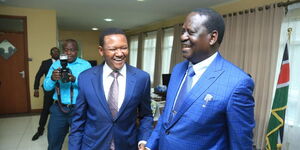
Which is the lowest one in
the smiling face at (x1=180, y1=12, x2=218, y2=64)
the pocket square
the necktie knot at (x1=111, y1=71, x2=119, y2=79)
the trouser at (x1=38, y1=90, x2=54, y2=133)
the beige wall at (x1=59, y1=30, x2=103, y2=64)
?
the trouser at (x1=38, y1=90, x2=54, y2=133)

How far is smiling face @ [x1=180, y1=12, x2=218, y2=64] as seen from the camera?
0.84m

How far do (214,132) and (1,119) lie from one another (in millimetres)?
4817

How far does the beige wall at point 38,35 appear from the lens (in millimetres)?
4574

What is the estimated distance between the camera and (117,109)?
118 centimetres

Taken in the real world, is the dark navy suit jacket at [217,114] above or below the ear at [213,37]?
below

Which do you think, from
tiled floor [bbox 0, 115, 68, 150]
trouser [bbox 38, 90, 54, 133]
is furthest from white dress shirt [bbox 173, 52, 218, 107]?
trouser [bbox 38, 90, 54, 133]

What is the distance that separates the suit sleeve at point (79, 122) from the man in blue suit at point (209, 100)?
0.54 m

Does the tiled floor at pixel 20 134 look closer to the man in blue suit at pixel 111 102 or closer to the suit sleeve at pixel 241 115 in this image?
the man in blue suit at pixel 111 102

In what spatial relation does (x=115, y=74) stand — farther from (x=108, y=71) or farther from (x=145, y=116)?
(x=145, y=116)

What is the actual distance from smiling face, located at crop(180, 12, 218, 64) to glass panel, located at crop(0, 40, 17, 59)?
4845 millimetres

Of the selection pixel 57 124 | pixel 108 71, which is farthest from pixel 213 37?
pixel 57 124

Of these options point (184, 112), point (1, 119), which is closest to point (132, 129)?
point (184, 112)

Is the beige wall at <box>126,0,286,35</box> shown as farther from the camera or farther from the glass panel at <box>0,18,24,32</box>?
the glass panel at <box>0,18,24,32</box>

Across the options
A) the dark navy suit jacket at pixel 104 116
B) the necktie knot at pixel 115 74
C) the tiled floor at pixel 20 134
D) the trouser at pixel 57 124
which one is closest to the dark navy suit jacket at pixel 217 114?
the dark navy suit jacket at pixel 104 116
